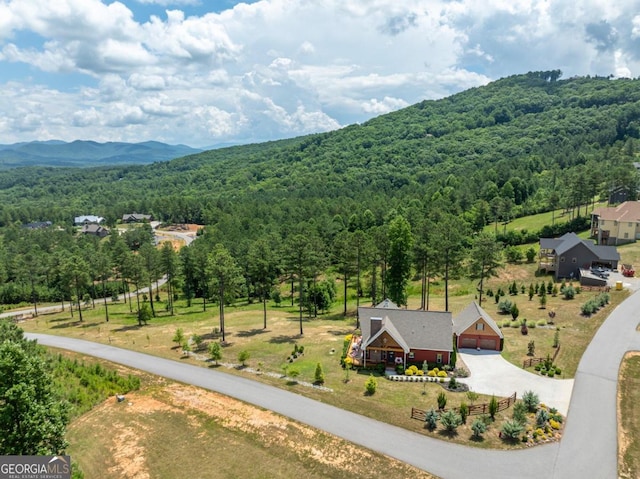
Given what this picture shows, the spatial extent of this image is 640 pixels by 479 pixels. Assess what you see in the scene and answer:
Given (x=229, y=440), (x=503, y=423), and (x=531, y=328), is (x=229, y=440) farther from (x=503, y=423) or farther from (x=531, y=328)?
(x=531, y=328)

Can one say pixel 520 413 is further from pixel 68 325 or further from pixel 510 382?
pixel 68 325

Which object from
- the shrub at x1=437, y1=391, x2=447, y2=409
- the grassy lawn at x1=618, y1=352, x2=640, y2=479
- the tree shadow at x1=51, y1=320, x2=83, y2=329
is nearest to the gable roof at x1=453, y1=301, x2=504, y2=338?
the grassy lawn at x1=618, y1=352, x2=640, y2=479

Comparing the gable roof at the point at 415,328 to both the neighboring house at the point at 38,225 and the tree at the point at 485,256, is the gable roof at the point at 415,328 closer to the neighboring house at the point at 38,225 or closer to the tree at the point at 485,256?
the tree at the point at 485,256

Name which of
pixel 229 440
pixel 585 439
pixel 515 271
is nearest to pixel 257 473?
pixel 229 440

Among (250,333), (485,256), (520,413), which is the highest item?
(485,256)

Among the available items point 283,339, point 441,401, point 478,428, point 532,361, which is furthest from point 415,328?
point 283,339

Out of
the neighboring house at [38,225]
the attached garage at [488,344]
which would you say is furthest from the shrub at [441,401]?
the neighboring house at [38,225]

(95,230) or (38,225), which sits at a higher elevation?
(38,225)
